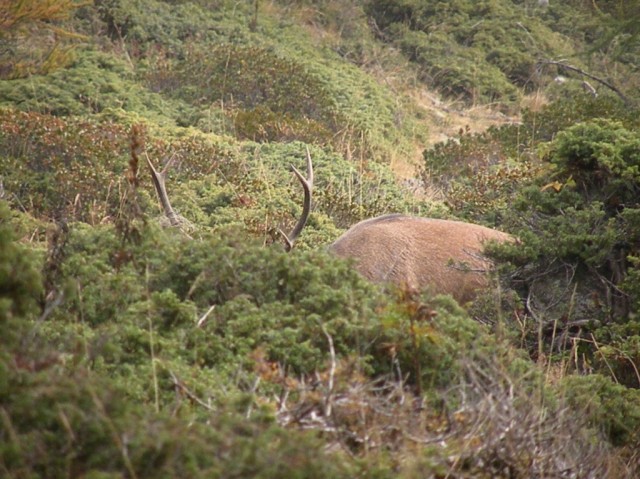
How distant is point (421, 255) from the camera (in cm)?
698

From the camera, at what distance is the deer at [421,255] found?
6.79 metres

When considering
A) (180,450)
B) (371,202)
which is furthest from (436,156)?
(180,450)

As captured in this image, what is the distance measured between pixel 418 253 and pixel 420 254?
2cm

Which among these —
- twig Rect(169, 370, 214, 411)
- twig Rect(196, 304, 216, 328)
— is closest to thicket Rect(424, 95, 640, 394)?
twig Rect(196, 304, 216, 328)

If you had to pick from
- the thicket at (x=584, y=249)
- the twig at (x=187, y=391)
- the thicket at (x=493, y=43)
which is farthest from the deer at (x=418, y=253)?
the thicket at (x=493, y=43)

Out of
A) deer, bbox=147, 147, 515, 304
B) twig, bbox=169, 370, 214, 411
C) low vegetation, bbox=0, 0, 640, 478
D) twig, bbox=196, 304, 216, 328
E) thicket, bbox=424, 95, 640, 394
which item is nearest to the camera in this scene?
low vegetation, bbox=0, 0, 640, 478

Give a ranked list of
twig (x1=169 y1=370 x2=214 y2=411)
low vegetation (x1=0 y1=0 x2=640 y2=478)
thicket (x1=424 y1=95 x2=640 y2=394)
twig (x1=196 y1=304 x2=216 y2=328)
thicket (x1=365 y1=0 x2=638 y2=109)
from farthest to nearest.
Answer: thicket (x1=365 y1=0 x2=638 y2=109) < thicket (x1=424 y1=95 x2=640 y2=394) < twig (x1=196 y1=304 x2=216 y2=328) < twig (x1=169 y1=370 x2=214 y2=411) < low vegetation (x1=0 y1=0 x2=640 y2=478)

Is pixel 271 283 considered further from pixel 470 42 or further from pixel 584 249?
pixel 470 42

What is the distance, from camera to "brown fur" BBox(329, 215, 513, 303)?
6797 mm

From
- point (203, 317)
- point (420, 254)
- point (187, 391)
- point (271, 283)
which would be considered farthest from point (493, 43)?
point (187, 391)

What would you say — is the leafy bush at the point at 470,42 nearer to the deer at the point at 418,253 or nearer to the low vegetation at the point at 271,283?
the low vegetation at the point at 271,283

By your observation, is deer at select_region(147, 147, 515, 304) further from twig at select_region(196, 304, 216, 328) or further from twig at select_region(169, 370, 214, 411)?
twig at select_region(169, 370, 214, 411)

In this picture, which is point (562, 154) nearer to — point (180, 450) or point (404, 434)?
point (404, 434)

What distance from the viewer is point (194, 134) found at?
11531 mm
